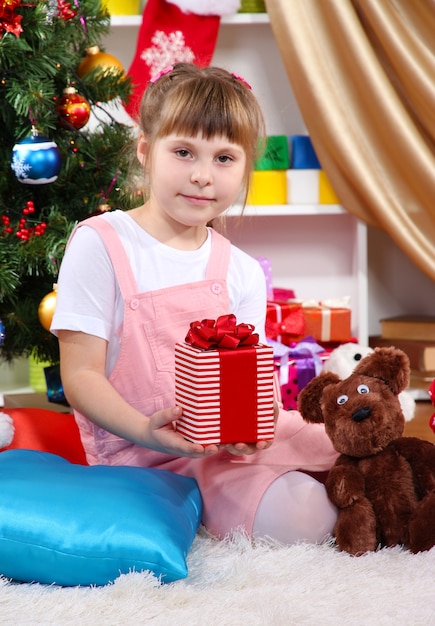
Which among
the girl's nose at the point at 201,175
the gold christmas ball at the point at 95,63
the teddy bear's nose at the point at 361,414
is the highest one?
the gold christmas ball at the point at 95,63

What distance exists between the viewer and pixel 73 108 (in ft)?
5.29

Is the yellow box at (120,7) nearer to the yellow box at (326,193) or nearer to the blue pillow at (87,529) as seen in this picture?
the yellow box at (326,193)

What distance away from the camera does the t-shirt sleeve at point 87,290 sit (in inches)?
50.0

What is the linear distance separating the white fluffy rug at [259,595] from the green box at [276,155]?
1.25m

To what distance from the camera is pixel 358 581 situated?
1068mm

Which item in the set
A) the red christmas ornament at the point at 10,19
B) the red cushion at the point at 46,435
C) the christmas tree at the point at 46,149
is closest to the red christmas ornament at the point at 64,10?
the christmas tree at the point at 46,149

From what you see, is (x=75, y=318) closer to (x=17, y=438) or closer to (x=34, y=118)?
(x=17, y=438)

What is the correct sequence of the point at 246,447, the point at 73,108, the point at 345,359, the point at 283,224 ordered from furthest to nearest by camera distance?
the point at 283,224
the point at 345,359
the point at 73,108
the point at 246,447

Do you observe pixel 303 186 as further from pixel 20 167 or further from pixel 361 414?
pixel 361 414

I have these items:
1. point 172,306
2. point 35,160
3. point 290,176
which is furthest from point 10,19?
point 290,176

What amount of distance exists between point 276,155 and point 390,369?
3.53 ft

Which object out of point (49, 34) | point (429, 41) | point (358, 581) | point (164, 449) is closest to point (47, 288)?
point (49, 34)

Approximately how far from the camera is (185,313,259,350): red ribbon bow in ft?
3.61

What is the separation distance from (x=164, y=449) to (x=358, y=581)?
0.29 m
